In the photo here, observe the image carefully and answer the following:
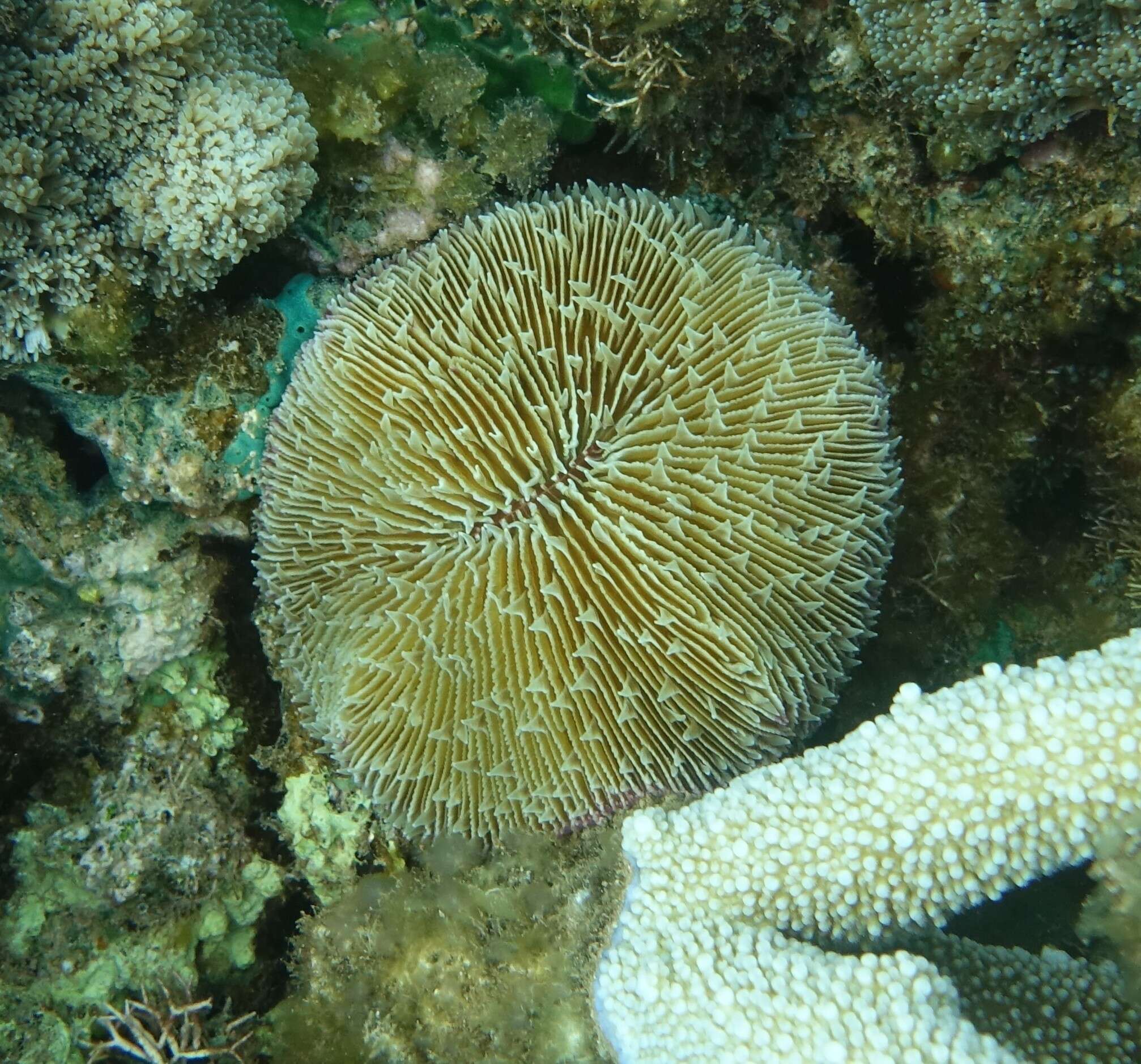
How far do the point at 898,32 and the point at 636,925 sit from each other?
159 inches

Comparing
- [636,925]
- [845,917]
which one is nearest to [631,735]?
[636,925]

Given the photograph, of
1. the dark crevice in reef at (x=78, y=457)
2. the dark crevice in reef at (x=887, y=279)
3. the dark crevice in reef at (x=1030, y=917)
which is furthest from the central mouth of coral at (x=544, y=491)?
the dark crevice in reef at (x=1030, y=917)

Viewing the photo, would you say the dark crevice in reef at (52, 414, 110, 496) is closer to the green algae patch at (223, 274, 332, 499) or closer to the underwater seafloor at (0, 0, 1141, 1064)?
the underwater seafloor at (0, 0, 1141, 1064)

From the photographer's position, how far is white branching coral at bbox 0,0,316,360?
3525 millimetres

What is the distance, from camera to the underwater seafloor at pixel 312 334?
3740 millimetres

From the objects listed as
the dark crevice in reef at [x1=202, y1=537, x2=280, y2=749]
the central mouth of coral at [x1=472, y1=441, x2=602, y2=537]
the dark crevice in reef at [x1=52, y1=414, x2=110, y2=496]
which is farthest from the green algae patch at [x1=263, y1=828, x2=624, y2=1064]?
the dark crevice in reef at [x1=52, y1=414, x2=110, y2=496]

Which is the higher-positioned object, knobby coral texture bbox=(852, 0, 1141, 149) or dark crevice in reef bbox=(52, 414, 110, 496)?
knobby coral texture bbox=(852, 0, 1141, 149)

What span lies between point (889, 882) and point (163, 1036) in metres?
3.72

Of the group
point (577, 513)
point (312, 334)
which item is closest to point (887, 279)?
point (577, 513)

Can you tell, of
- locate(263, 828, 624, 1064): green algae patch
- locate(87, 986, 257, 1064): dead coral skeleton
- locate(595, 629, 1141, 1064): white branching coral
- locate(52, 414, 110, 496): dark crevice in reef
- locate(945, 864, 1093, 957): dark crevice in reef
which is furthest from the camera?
locate(52, 414, 110, 496): dark crevice in reef

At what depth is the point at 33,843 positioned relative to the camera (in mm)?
4551

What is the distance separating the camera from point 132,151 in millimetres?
3768

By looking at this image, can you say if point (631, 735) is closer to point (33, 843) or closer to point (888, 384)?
point (888, 384)

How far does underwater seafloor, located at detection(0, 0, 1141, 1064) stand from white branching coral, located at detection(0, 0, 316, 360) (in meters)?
0.02
